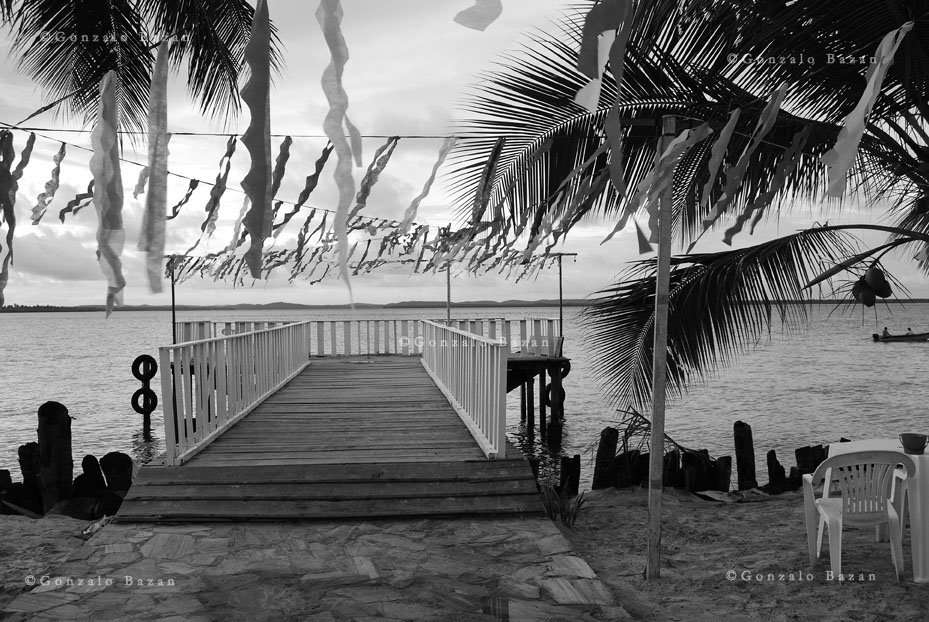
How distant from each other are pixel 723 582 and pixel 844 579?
79cm

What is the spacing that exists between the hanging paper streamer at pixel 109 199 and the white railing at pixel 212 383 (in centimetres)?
356

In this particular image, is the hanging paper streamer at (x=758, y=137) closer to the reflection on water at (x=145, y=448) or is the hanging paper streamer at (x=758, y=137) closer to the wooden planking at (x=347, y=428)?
the wooden planking at (x=347, y=428)

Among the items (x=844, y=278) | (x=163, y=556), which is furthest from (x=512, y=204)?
(x=163, y=556)

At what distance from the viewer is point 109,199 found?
227 cm

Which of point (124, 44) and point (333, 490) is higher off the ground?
point (124, 44)

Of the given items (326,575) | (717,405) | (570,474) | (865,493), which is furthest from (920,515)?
(717,405)

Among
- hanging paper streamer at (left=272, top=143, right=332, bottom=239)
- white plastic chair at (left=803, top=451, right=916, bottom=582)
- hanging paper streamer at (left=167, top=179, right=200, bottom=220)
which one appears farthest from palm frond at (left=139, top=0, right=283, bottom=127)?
white plastic chair at (left=803, top=451, right=916, bottom=582)

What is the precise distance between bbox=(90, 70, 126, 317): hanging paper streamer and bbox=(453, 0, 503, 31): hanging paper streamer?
1.24m

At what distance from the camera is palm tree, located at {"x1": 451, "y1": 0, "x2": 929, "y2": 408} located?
623 centimetres

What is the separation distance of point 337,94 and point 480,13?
1.34 feet

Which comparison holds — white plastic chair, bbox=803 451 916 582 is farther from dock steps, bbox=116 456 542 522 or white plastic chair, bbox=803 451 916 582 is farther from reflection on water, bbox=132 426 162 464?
reflection on water, bbox=132 426 162 464

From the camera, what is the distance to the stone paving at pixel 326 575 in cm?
393

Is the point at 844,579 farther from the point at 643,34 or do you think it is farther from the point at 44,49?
the point at 44,49

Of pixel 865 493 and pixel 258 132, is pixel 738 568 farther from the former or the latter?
pixel 258 132
